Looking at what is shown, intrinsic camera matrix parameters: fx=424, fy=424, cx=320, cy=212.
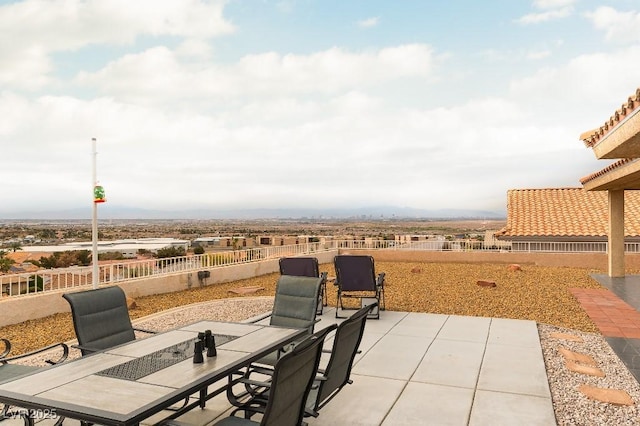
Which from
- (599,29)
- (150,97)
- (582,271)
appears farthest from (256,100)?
(582,271)

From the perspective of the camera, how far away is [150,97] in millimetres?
17734

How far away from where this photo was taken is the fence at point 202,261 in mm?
8148

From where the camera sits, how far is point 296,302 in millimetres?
4406

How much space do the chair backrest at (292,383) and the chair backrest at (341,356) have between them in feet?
1.33

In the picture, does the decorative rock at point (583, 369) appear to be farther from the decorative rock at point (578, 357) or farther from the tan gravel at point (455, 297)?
the tan gravel at point (455, 297)

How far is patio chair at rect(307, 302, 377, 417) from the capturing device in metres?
2.59

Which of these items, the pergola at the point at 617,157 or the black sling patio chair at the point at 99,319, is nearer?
the black sling patio chair at the point at 99,319

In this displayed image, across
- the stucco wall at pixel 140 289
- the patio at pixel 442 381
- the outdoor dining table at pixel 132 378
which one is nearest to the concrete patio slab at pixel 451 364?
the patio at pixel 442 381

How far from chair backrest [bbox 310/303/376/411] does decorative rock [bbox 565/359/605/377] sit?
2924 mm

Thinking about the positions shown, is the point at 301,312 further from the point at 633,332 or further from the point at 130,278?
the point at 130,278

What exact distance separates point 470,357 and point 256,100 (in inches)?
631

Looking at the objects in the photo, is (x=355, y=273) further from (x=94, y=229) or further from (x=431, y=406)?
(x=94, y=229)

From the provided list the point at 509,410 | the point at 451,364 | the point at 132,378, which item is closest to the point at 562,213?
the point at 451,364

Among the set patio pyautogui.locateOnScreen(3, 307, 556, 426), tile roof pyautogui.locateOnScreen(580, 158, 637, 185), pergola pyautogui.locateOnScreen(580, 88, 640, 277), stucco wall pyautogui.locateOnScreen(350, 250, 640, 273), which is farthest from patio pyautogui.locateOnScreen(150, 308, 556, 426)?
stucco wall pyautogui.locateOnScreen(350, 250, 640, 273)
